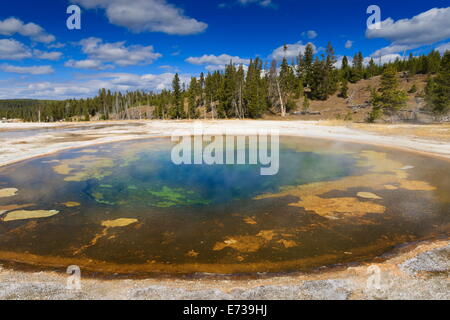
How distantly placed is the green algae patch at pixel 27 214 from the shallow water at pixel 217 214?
3 centimetres

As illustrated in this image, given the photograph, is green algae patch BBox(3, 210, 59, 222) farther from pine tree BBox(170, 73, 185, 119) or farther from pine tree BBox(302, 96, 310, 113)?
pine tree BBox(170, 73, 185, 119)

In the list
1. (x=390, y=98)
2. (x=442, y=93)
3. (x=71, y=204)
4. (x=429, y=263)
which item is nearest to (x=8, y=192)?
(x=71, y=204)

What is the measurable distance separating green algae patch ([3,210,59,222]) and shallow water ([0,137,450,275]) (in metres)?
0.03

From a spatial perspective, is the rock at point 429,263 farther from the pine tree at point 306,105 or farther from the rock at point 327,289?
the pine tree at point 306,105

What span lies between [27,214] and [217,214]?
6466 mm

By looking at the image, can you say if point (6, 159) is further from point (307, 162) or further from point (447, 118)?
point (447, 118)

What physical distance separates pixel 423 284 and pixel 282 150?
1694cm

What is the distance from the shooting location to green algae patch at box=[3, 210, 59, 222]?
877 centimetres

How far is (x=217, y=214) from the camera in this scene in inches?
356

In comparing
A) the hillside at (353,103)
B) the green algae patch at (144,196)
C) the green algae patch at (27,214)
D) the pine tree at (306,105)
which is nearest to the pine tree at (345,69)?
the hillside at (353,103)

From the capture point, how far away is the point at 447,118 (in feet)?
116

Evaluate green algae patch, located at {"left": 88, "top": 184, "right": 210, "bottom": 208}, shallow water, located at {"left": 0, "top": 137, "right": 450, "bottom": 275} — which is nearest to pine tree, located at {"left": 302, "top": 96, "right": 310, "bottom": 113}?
shallow water, located at {"left": 0, "top": 137, "right": 450, "bottom": 275}

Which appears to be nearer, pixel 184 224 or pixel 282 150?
pixel 184 224
